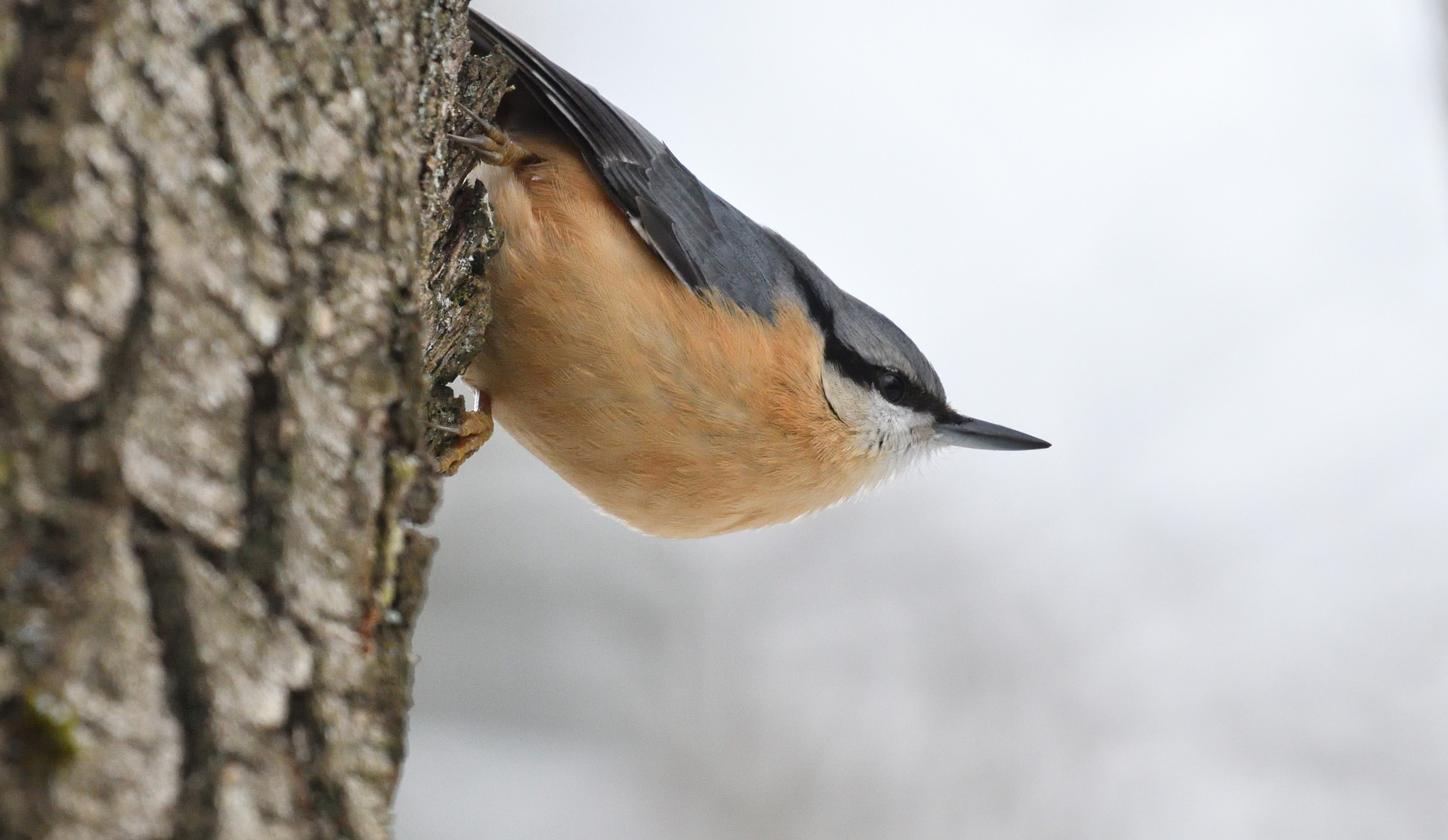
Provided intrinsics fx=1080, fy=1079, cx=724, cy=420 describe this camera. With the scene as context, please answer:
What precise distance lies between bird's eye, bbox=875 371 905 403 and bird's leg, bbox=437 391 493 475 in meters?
1.01

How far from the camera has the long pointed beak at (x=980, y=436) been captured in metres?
3.01

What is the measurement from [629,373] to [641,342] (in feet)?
0.23

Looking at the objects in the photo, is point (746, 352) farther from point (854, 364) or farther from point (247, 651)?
point (247, 651)

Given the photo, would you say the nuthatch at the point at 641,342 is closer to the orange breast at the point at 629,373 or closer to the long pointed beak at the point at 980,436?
the orange breast at the point at 629,373

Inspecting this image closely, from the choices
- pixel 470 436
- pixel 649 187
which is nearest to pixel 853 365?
pixel 649 187

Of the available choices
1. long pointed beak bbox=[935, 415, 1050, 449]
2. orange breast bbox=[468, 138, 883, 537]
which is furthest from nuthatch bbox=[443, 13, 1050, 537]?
long pointed beak bbox=[935, 415, 1050, 449]

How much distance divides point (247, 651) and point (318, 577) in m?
0.10

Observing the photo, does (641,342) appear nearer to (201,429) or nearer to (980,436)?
(980,436)

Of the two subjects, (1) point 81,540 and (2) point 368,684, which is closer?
(1) point 81,540

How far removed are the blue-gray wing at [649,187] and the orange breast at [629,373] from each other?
0.14 feet

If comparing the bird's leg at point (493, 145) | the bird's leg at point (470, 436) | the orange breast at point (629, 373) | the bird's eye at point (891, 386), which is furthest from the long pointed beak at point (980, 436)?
the bird's leg at point (493, 145)

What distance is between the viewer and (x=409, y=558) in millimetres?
1077

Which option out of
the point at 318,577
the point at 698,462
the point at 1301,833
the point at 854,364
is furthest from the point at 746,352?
the point at 1301,833

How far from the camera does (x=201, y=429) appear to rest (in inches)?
33.0
